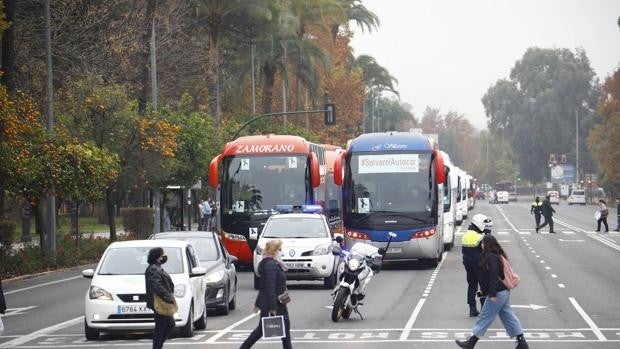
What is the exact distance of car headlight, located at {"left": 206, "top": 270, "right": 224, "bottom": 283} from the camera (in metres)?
22.0

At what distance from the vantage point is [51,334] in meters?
20.8

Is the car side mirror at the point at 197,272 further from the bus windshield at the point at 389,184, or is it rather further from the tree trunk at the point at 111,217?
the tree trunk at the point at 111,217

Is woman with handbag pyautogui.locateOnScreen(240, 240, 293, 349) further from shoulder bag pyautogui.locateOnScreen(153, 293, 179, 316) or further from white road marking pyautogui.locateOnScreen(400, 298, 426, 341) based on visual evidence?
white road marking pyautogui.locateOnScreen(400, 298, 426, 341)

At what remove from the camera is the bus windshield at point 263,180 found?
3788cm

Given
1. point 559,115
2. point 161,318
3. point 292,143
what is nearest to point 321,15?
point 292,143

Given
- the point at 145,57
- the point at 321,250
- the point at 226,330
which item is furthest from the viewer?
the point at 145,57

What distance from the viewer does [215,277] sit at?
22.1 meters

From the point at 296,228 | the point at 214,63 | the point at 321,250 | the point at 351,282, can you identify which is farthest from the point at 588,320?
the point at 214,63

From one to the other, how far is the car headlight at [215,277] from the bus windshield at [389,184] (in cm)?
1486

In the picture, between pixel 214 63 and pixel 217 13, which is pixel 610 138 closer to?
pixel 214 63

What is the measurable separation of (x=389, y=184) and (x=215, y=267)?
1522 cm

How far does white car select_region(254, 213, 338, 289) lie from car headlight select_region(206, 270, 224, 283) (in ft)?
20.8

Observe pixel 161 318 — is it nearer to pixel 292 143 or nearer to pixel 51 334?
pixel 51 334

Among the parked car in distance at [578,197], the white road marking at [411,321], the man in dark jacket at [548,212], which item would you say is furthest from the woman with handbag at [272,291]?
the parked car in distance at [578,197]
